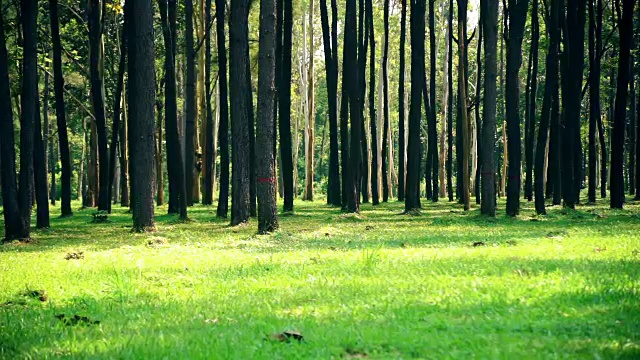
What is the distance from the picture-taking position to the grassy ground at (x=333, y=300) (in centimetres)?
546

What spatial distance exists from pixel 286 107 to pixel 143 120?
349 inches

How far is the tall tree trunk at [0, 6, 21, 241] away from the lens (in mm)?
16109

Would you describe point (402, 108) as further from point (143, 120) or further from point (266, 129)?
point (143, 120)

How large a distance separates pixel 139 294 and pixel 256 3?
111 ft

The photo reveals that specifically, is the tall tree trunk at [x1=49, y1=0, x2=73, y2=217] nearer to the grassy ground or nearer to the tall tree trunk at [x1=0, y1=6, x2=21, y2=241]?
the tall tree trunk at [x1=0, y1=6, x2=21, y2=241]

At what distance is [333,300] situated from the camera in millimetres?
7324

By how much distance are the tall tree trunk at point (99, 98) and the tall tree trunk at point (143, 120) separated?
32.1ft

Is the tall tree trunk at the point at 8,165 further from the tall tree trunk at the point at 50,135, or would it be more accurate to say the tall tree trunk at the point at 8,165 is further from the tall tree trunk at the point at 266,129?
the tall tree trunk at the point at 50,135

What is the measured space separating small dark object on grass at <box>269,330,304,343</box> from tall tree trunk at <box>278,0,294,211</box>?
67.8 ft

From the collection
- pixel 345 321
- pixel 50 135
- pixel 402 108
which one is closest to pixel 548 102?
pixel 402 108

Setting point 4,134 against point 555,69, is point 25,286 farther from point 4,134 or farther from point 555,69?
point 555,69

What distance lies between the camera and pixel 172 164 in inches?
1021

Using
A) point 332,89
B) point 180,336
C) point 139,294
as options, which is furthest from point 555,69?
point 180,336

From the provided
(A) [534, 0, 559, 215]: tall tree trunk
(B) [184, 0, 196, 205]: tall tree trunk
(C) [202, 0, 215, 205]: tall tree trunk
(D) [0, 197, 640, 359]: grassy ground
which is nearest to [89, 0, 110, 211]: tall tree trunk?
(B) [184, 0, 196, 205]: tall tree trunk
